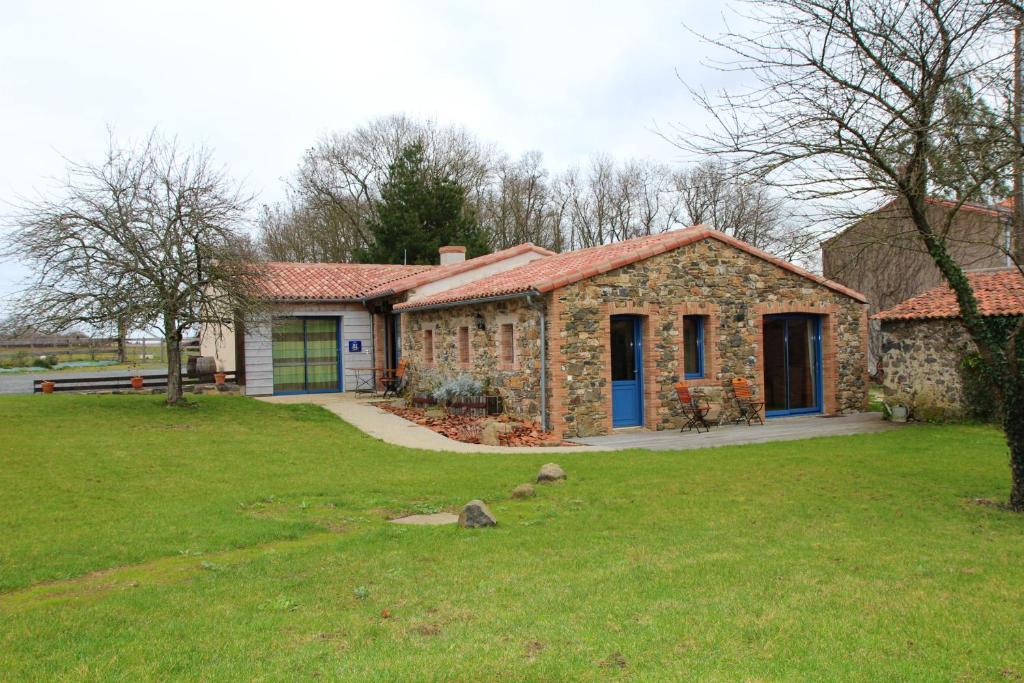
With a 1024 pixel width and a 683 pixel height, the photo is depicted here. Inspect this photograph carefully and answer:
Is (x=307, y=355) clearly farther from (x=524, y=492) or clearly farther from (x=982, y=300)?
(x=982, y=300)

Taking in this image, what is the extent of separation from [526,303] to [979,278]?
32.9ft

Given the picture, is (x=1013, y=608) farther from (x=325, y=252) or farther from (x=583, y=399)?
(x=325, y=252)

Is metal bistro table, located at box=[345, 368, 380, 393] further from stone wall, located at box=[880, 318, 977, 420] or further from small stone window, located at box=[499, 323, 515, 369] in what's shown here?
stone wall, located at box=[880, 318, 977, 420]

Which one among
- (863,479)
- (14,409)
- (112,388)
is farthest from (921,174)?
(112,388)

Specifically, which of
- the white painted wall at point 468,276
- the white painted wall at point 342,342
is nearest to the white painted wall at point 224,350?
the white painted wall at point 342,342

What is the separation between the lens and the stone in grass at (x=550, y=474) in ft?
31.7

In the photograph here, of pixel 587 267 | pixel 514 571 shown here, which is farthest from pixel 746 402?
pixel 514 571

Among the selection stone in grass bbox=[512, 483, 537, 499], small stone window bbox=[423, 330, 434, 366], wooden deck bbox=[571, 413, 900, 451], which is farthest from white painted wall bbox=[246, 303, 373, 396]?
stone in grass bbox=[512, 483, 537, 499]

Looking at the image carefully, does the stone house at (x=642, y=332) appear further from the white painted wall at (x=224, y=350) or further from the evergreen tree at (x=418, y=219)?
the evergreen tree at (x=418, y=219)

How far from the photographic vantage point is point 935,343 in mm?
15656

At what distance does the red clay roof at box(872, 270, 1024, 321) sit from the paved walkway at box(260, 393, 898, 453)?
2.35 m

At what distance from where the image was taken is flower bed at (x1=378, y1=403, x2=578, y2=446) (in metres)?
13.6

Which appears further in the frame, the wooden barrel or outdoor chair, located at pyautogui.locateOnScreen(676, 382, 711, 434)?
the wooden barrel

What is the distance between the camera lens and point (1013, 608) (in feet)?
15.5
